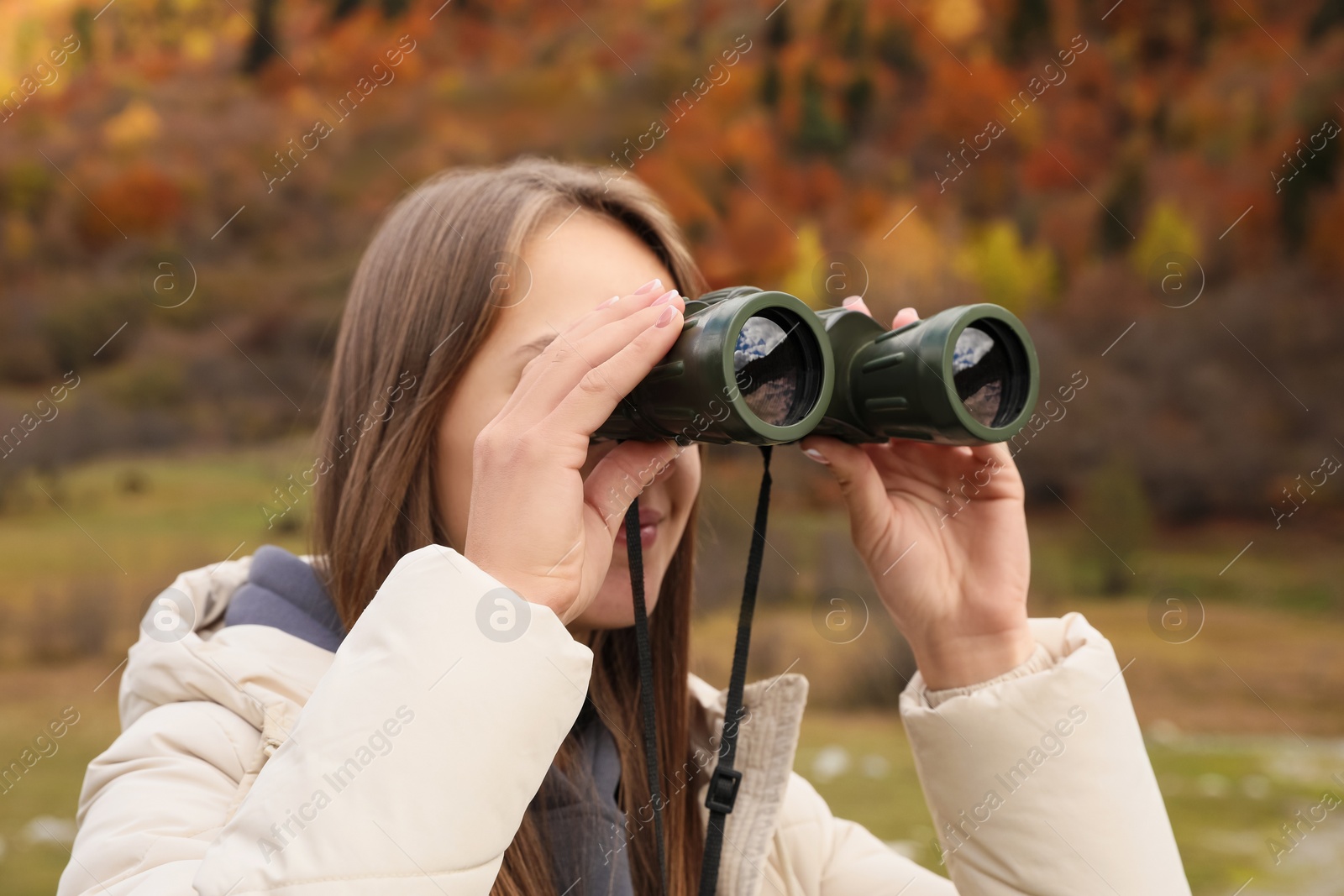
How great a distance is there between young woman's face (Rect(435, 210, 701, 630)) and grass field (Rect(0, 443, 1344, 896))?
6.84 feet

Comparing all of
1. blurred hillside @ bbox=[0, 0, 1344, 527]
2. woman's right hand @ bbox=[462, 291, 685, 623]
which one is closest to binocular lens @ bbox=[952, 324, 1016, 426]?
woman's right hand @ bbox=[462, 291, 685, 623]

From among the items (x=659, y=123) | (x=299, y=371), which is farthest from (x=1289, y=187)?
(x=299, y=371)

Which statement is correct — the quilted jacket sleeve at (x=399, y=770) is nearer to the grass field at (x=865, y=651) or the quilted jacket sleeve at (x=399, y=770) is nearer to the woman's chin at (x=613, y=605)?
the woman's chin at (x=613, y=605)

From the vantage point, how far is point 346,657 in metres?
0.60

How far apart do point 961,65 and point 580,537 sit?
5.90 m

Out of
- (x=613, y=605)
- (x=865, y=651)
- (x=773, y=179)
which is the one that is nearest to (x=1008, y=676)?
(x=613, y=605)

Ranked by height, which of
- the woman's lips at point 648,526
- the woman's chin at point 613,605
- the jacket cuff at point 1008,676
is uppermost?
the woman's lips at point 648,526

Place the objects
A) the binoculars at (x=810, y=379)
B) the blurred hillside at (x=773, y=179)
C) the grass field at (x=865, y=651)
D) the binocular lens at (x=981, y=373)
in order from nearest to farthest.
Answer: the binoculars at (x=810, y=379) → the binocular lens at (x=981, y=373) → the grass field at (x=865, y=651) → the blurred hillside at (x=773, y=179)

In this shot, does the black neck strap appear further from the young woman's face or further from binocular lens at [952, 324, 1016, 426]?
binocular lens at [952, 324, 1016, 426]

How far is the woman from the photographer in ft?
1.88

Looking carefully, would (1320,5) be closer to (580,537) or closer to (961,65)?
(961,65)

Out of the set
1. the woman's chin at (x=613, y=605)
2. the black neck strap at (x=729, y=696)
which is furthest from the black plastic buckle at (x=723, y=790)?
the woman's chin at (x=613, y=605)

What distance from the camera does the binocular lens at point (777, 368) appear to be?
74cm

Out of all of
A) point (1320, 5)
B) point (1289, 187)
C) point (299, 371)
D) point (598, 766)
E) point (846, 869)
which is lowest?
point (846, 869)
